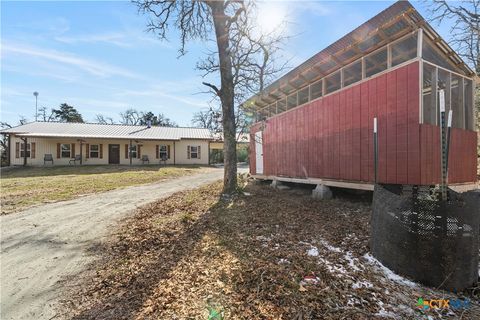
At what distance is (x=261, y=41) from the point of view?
27.2 ft

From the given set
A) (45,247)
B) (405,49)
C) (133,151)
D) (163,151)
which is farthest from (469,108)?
(133,151)

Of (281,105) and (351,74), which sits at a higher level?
(351,74)

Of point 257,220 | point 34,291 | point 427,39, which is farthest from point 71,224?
point 427,39

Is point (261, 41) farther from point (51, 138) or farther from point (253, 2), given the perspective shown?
point (51, 138)

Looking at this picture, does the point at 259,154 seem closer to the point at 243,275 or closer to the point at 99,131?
the point at 243,275

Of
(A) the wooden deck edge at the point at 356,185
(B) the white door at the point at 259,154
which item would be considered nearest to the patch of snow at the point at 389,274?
(A) the wooden deck edge at the point at 356,185

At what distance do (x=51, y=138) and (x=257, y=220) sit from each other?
2158 centimetres

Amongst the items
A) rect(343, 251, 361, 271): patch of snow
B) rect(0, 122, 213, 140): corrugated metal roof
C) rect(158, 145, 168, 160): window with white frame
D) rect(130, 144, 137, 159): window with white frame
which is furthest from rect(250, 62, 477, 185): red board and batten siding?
rect(130, 144, 137, 159): window with white frame

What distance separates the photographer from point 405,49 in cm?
542

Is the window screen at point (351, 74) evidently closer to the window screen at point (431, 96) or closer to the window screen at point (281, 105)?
the window screen at point (431, 96)

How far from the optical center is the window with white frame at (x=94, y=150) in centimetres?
2134

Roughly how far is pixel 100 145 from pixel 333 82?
811 inches

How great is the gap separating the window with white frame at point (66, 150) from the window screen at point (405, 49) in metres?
23.3

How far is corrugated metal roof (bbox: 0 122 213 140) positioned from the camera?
20.1 meters
